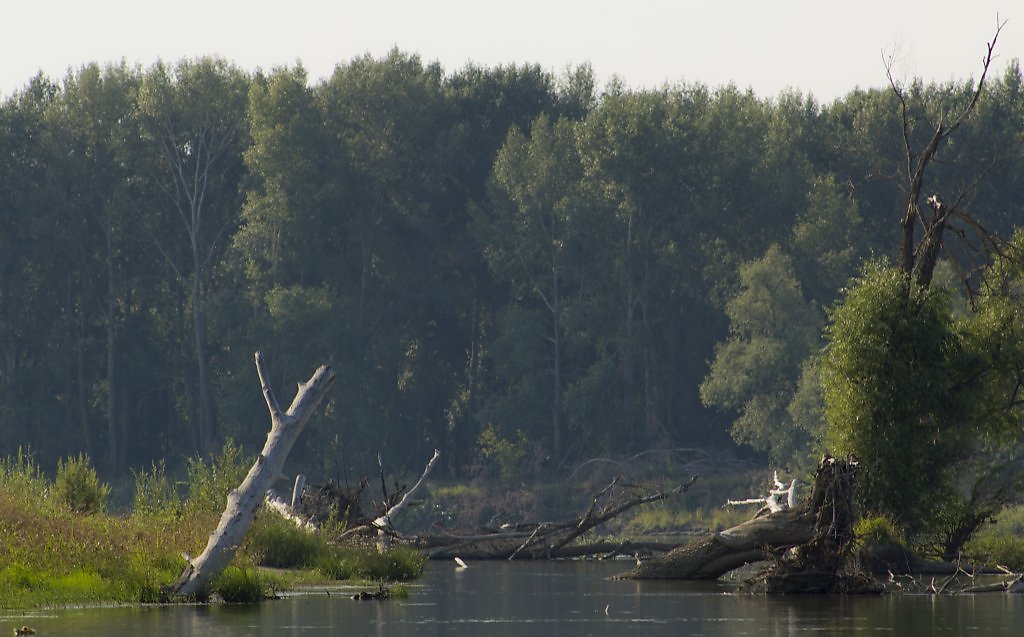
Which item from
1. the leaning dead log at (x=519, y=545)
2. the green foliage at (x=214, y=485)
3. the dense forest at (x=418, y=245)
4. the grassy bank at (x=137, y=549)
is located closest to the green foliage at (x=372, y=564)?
the grassy bank at (x=137, y=549)

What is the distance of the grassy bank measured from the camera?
3125cm

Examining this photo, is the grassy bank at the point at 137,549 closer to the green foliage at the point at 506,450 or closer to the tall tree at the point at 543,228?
the green foliage at the point at 506,450

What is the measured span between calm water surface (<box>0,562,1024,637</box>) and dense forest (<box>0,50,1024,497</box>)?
49309mm

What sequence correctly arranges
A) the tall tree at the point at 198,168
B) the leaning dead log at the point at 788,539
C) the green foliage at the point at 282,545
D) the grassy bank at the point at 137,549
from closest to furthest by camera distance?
1. the grassy bank at the point at 137,549
2. the leaning dead log at the point at 788,539
3. the green foliage at the point at 282,545
4. the tall tree at the point at 198,168

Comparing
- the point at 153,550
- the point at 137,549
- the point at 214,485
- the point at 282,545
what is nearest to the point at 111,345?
the point at 214,485

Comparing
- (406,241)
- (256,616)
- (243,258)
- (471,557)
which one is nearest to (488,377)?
(406,241)

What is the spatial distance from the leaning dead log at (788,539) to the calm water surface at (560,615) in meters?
1.63

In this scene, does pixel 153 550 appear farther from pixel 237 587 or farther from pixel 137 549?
pixel 237 587

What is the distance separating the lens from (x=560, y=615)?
30516mm

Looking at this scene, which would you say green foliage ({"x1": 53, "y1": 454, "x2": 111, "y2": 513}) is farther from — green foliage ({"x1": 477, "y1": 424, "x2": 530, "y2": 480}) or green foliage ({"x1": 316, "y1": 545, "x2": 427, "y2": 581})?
green foliage ({"x1": 477, "y1": 424, "x2": 530, "y2": 480})

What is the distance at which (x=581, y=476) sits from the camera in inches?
3447

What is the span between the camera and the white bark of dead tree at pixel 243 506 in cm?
3091

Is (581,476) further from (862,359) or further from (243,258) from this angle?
(862,359)

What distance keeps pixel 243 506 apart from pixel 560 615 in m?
5.51
